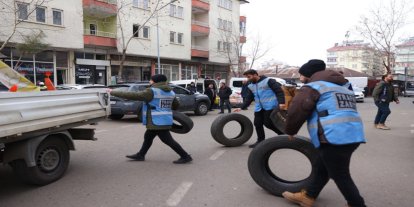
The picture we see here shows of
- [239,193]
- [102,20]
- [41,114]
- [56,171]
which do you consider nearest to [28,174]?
[56,171]

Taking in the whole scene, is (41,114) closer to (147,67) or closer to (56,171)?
(56,171)

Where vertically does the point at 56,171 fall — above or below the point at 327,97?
below

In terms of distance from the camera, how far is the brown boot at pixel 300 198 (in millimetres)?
3758

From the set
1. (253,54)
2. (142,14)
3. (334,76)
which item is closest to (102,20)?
(142,14)

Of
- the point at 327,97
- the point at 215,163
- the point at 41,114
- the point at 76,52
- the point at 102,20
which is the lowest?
the point at 215,163

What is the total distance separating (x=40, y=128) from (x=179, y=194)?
1976mm

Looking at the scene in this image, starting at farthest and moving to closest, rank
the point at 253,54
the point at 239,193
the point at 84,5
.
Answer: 1. the point at 253,54
2. the point at 84,5
3. the point at 239,193

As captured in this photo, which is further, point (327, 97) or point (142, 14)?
point (142, 14)

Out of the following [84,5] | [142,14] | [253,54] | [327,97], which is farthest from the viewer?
[253,54]

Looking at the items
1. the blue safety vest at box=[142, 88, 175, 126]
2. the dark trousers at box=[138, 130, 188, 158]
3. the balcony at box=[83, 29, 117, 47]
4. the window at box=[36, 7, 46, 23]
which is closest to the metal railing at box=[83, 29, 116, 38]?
the balcony at box=[83, 29, 117, 47]

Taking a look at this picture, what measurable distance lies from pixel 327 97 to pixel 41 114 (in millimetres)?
3493

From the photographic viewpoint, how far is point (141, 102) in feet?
36.4

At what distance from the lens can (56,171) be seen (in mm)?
4863

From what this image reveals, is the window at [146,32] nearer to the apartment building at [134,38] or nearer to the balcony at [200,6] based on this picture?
the apartment building at [134,38]
